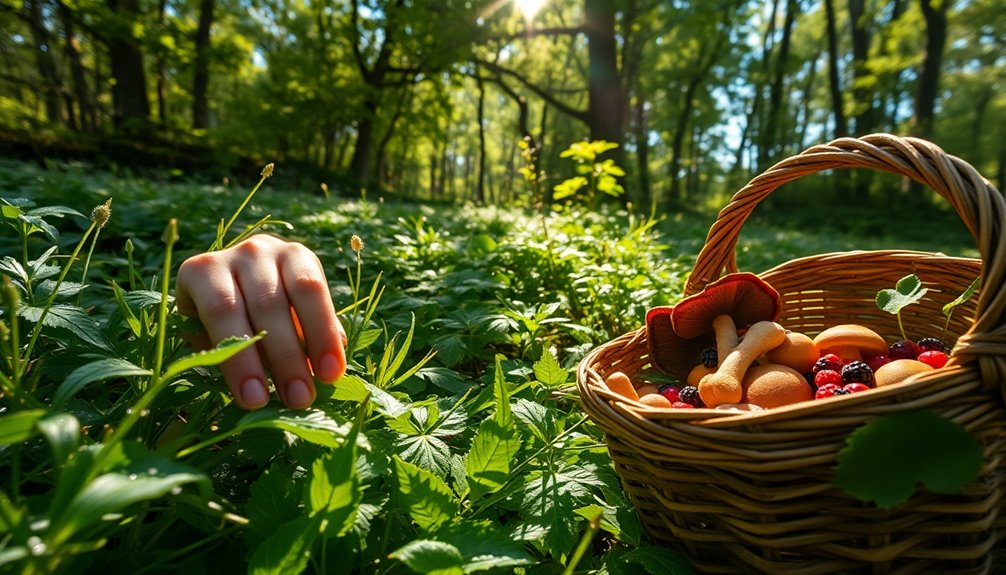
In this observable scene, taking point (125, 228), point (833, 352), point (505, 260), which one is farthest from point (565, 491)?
point (125, 228)

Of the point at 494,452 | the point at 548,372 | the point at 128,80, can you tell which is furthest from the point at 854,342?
the point at 128,80

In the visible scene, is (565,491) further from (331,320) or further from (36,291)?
(36,291)

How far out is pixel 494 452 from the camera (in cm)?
84

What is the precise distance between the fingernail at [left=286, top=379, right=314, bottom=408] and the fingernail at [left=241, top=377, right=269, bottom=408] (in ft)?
0.10

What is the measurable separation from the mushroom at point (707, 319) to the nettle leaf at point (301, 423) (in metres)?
0.91

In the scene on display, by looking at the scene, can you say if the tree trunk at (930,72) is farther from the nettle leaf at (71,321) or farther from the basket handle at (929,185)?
the nettle leaf at (71,321)

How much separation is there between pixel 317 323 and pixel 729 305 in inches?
41.0

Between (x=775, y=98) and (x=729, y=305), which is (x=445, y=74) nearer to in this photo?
(x=775, y=98)

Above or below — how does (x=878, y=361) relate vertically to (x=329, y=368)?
below

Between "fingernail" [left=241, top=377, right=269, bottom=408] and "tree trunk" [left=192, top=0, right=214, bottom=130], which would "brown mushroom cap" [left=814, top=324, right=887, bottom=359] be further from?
"tree trunk" [left=192, top=0, right=214, bottom=130]

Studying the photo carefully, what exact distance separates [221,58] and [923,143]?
41.8ft

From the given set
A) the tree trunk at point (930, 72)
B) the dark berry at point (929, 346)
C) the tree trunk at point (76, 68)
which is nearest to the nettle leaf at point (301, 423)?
the dark berry at point (929, 346)

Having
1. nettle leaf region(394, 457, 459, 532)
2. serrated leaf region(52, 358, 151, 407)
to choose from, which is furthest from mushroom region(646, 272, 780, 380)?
serrated leaf region(52, 358, 151, 407)

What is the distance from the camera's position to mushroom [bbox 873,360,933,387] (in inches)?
36.8
